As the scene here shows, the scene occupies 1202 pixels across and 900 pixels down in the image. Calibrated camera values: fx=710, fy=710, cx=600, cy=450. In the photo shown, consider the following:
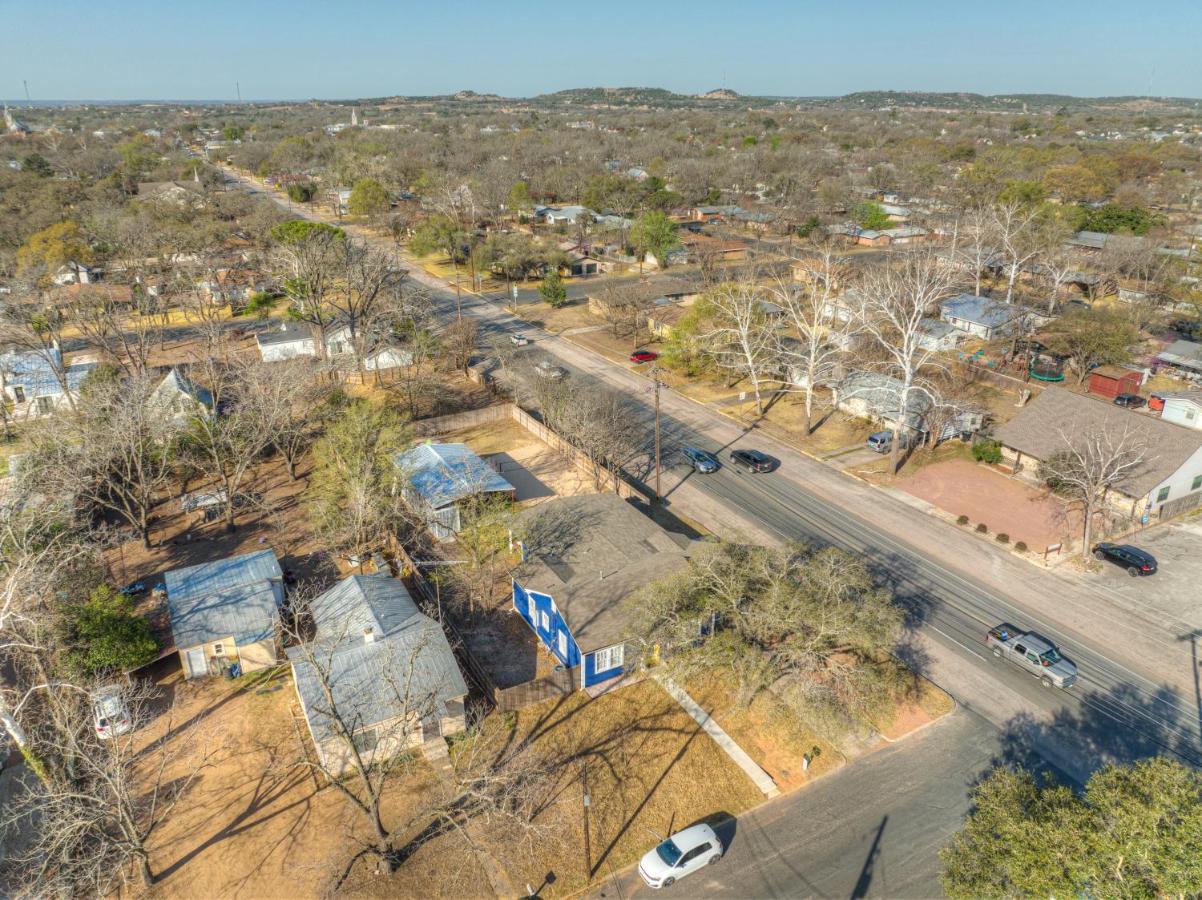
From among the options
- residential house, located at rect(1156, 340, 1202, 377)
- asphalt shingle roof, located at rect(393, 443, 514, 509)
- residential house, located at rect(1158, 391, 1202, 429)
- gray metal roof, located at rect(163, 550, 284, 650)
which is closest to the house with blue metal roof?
asphalt shingle roof, located at rect(393, 443, 514, 509)

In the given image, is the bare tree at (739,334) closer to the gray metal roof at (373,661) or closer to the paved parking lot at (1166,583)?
the paved parking lot at (1166,583)

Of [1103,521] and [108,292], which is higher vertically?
[108,292]

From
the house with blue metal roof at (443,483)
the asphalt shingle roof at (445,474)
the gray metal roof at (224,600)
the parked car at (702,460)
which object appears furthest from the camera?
the parked car at (702,460)

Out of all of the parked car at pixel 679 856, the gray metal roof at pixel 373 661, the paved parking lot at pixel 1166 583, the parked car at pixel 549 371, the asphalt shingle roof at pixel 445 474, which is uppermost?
the parked car at pixel 549 371

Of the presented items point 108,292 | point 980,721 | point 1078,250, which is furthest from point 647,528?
point 1078,250

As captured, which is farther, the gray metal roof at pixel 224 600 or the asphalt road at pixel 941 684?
the gray metal roof at pixel 224 600

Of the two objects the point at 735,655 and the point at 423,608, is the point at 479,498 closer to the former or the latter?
the point at 423,608

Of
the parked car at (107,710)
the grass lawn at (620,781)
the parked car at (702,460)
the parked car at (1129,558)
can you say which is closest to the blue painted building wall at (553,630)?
the grass lawn at (620,781)
